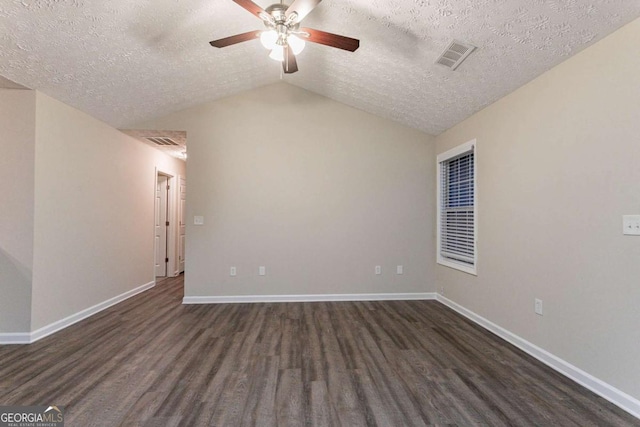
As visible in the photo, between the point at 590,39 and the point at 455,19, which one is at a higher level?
the point at 455,19

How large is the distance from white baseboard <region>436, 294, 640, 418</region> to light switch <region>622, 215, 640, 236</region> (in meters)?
1.01

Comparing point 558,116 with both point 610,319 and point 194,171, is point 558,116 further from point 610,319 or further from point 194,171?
point 194,171

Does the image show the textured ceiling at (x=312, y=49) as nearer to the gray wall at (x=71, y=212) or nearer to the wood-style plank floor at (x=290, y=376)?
the gray wall at (x=71, y=212)

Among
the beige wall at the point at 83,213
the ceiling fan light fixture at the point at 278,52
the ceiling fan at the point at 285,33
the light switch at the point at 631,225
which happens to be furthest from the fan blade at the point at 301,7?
the beige wall at the point at 83,213

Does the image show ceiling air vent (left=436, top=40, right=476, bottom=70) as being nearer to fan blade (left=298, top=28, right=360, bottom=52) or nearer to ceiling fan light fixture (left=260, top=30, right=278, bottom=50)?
fan blade (left=298, top=28, right=360, bottom=52)

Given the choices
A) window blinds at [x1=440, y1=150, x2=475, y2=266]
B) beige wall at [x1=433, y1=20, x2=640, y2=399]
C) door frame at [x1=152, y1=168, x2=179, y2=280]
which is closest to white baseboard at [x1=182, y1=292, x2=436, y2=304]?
window blinds at [x1=440, y1=150, x2=475, y2=266]

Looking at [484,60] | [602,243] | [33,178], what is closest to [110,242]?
[33,178]

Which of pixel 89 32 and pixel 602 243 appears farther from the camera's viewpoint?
pixel 89 32

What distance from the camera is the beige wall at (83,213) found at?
2.72 meters

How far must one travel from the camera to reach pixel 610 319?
1.82m

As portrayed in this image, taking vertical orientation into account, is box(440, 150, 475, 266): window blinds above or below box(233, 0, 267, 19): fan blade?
below

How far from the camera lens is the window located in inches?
133

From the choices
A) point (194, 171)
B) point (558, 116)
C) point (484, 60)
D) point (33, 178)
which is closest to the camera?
point (558, 116)

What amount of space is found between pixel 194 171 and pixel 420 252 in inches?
138
